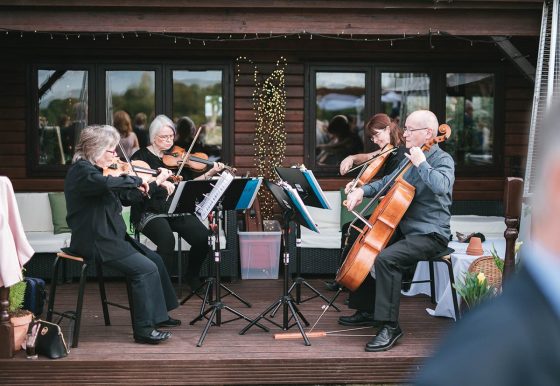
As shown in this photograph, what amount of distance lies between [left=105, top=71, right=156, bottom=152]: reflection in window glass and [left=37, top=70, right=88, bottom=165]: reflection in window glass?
0.81 feet

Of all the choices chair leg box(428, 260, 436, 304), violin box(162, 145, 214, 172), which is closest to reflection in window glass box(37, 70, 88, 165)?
violin box(162, 145, 214, 172)

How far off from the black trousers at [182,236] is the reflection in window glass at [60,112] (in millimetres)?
2212

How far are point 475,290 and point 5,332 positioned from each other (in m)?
2.81

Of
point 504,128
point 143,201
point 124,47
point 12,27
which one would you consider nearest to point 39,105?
point 124,47

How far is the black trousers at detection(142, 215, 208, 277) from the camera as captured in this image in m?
5.98

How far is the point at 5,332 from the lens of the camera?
4.56m

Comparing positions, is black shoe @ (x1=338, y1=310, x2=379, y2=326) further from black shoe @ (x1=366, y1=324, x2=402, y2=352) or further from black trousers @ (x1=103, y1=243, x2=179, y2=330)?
black trousers @ (x1=103, y1=243, x2=179, y2=330)

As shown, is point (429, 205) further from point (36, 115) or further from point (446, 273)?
point (36, 115)

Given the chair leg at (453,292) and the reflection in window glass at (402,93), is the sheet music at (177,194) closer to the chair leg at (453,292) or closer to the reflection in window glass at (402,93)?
the chair leg at (453,292)

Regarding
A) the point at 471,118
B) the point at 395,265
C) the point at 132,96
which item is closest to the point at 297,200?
the point at 395,265

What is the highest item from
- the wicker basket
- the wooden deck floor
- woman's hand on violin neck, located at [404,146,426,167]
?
woman's hand on violin neck, located at [404,146,426,167]

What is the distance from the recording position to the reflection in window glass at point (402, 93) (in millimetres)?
8094

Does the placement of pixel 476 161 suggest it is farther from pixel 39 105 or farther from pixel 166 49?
pixel 39 105

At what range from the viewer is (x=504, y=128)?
8180mm
